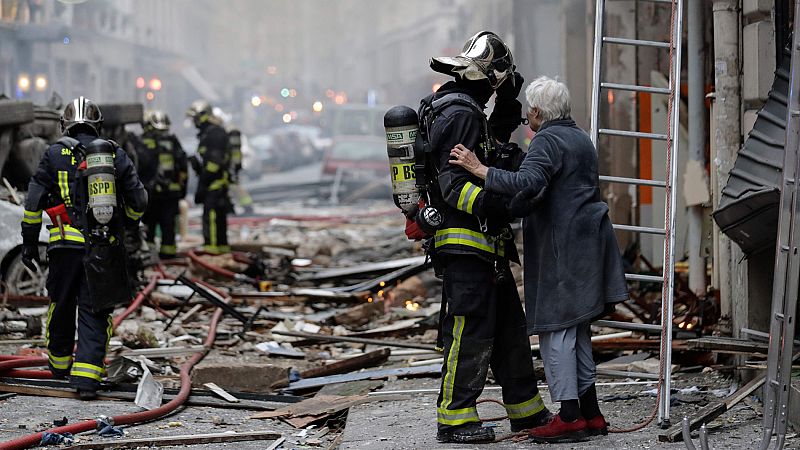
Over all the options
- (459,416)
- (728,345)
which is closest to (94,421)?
(459,416)

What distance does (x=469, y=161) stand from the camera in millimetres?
5301

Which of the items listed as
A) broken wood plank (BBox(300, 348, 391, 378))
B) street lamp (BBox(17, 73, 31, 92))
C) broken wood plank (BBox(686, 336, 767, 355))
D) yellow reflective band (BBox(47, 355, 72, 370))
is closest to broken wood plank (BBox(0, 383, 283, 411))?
yellow reflective band (BBox(47, 355, 72, 370))

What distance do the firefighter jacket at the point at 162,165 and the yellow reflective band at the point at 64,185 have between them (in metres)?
6.92

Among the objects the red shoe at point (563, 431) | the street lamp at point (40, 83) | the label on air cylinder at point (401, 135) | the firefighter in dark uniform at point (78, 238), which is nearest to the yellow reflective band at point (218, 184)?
the firefighter in dark uniform at point (78, 238)

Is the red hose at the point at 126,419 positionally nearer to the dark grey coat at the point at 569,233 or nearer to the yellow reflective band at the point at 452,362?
the yellow reflective band at the point at 452,362

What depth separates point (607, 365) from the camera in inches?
287

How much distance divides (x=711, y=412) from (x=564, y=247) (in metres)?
1.06

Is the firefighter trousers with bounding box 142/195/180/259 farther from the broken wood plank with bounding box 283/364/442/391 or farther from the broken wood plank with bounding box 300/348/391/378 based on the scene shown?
the broken wood plank with bounding box 283/364/442/391

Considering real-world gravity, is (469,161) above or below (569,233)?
above

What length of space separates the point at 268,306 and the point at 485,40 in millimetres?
6353

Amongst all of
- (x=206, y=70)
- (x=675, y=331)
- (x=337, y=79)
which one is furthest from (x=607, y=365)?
(x=337, y=79)

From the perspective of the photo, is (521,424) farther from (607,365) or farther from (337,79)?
(337,79)

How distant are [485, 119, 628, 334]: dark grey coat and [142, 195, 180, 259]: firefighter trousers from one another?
987cm

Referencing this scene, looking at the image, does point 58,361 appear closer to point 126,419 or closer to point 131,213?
point 131,213
